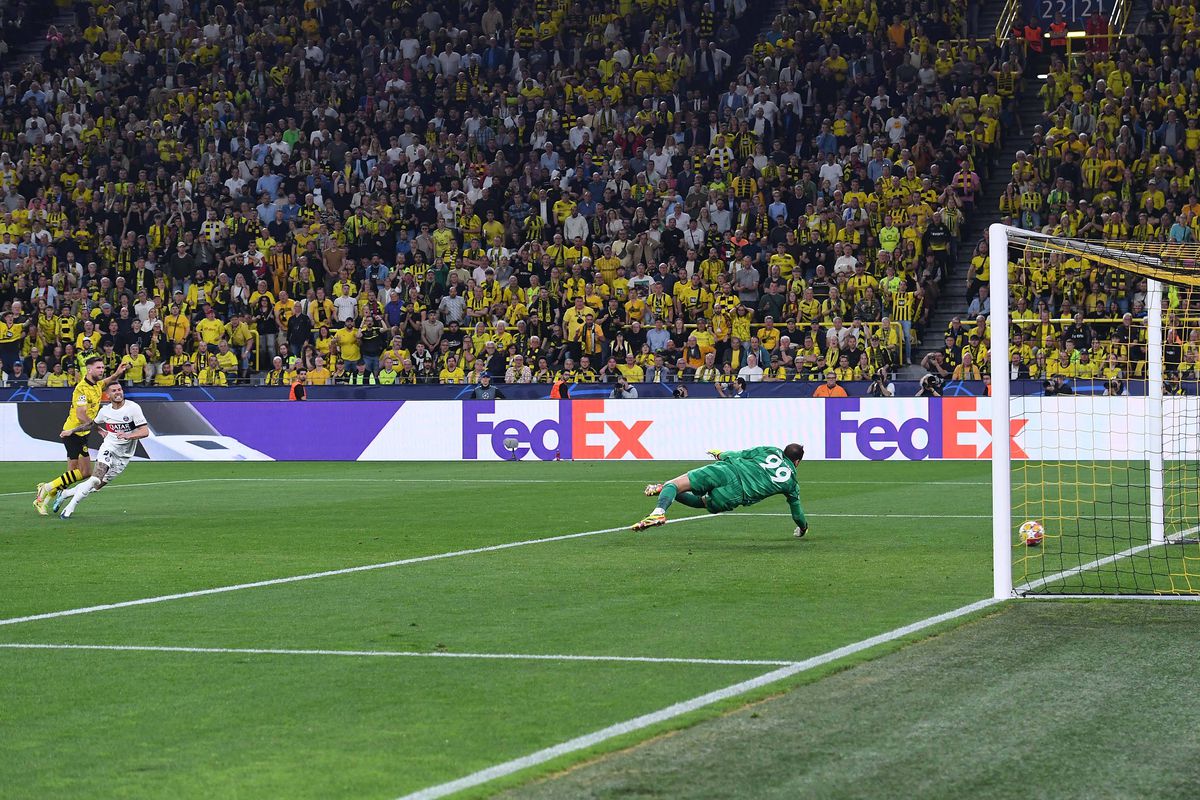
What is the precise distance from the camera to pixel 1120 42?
1396 inches

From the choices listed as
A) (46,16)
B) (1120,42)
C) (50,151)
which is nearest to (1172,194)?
(1120,42)

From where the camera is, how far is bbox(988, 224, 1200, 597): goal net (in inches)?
464

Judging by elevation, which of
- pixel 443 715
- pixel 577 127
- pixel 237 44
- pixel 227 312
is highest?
pixel 237 44

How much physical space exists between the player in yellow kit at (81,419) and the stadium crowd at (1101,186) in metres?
14.6

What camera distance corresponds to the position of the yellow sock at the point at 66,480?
63.8 feet

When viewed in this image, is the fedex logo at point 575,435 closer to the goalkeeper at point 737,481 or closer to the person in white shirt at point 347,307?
the person in white shirt at point 347,307

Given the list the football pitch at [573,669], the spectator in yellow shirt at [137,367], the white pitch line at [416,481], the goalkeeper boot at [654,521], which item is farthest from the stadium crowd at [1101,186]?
the spectator in yellow shirt at [137,367]

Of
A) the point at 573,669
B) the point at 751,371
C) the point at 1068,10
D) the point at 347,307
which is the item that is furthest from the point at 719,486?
the point at 1068,10

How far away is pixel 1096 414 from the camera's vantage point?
25.6m

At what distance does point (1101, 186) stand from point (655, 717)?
26.8 metres

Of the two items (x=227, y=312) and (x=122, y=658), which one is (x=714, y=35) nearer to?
(x=227, y=312)

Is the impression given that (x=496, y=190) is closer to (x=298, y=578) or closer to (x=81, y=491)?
(x=81, y=491)

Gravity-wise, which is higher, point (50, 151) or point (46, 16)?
point (46, 16)

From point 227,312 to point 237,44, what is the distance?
433 inches
